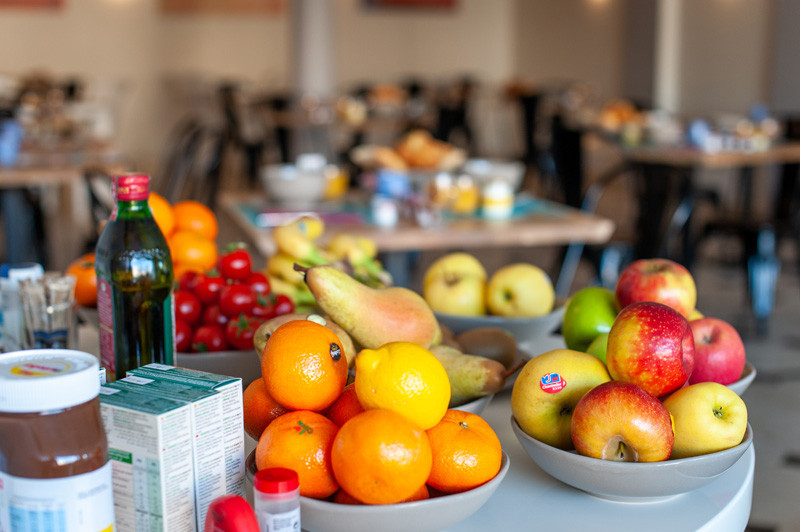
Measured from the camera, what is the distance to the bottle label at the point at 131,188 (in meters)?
0.82

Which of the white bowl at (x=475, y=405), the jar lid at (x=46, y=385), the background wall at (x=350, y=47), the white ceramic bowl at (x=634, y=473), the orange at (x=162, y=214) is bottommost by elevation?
the white ceramic bowl at (x=634, y=473)

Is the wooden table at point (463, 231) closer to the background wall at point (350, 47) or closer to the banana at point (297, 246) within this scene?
the banana at point (297, 246)

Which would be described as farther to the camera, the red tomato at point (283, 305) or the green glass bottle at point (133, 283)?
the red tomato at point (283, 305)

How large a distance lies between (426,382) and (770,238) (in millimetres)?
3424

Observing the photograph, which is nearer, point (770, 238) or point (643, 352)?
point (643, 352)

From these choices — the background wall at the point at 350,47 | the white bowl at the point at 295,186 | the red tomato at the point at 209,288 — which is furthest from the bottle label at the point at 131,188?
the background wall at the point at 350,47

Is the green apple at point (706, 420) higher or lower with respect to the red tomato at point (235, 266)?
lower

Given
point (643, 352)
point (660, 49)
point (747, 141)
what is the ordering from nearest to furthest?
point (643, 352)
point (747, 141)
point (660, 49)

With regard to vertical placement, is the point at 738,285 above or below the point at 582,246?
below

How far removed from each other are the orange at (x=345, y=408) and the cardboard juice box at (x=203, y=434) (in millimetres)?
129

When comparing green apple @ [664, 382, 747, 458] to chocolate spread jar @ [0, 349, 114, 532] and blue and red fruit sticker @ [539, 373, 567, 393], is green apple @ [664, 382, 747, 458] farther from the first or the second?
chocolate spread jar @ [0, 349, 114, 532]

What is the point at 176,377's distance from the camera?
2.29 ft

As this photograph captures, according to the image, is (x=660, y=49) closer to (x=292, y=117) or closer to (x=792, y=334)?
(x=292, y=117)

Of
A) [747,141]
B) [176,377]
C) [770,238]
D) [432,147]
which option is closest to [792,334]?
[770,238]
